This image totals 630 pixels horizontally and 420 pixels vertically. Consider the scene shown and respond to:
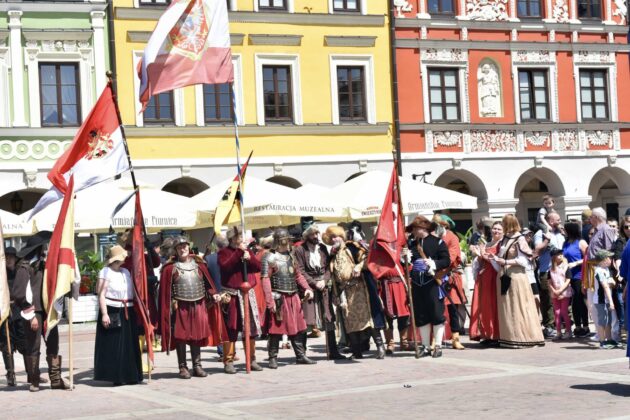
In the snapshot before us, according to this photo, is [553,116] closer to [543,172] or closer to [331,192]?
[543,172]

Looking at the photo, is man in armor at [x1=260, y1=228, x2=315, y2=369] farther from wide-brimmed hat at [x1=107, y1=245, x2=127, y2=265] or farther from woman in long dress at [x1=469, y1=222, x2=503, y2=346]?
woman in long dress at [x1=469, y1=222, x2=503, y2=346]

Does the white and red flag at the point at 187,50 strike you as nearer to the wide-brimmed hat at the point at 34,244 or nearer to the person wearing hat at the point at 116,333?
the wide-brimmed hat at the point at 34,244

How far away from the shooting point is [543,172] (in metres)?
35.1

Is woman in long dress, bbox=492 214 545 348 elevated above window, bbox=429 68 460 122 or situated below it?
below

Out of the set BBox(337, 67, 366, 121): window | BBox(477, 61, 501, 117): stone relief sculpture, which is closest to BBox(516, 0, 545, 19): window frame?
BBox(477, 61, 501, 117): stone relief sculpture

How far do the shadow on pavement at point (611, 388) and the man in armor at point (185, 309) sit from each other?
4564mm

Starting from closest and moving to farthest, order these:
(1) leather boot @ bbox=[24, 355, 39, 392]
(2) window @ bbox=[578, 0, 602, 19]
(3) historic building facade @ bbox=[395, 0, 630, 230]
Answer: (1) leather boot @ bbox=[24, 355, 39, 392]
(3) historic building facade @ bbox=[395, 0, 630, 230]
(2) window @ bbox=[578, 0, 602, 19]

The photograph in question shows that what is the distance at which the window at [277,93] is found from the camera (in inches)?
1241

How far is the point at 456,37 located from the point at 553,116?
3829mm

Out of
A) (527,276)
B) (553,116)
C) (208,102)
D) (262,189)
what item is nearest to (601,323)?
(527,276)

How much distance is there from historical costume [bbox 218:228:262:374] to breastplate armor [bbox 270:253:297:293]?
1.10 feet

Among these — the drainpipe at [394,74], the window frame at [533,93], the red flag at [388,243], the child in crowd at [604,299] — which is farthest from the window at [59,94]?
the child in crowd at [604,299]

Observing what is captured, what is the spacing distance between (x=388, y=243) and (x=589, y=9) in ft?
72.0

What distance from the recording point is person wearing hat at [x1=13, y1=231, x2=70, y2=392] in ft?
44.7
